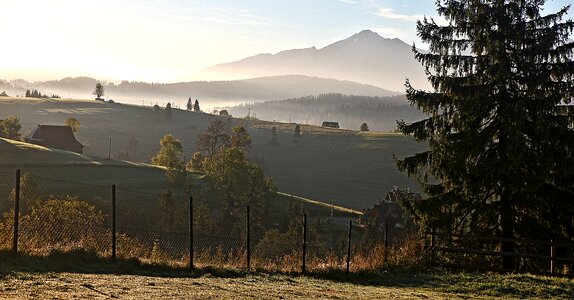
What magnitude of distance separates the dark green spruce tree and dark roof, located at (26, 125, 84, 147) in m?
116

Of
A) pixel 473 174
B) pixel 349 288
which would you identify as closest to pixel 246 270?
pixel 349 288

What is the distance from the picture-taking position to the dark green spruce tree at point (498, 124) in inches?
943

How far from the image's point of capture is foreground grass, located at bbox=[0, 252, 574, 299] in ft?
43.4

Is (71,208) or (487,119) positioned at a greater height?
(487,119)

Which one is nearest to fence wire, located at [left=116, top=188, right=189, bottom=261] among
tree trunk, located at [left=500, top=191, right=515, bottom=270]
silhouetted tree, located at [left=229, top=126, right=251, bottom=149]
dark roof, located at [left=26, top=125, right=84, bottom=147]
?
silhouetted tree, located at [left=229, top=126, right=251, bottom=149]

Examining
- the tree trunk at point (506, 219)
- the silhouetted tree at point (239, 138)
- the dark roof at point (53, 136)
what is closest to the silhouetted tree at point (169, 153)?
the silhouetted tree at point (239, 138)

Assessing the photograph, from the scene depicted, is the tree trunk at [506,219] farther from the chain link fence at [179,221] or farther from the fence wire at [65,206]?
the chain link fence at [179,221]

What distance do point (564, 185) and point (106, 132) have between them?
188127mm

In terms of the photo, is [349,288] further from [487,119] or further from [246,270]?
[487,119]

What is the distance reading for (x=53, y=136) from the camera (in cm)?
12938

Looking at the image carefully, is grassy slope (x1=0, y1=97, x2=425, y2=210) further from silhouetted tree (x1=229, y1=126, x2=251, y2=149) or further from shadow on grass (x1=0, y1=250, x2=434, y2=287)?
shadow on grass (x1=0, y1=250, x2=434, y2=287)

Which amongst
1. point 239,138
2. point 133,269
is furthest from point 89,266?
point 239,138

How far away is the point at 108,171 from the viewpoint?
99250mm

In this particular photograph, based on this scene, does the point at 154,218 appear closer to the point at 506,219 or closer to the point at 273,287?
the point at 506,219
